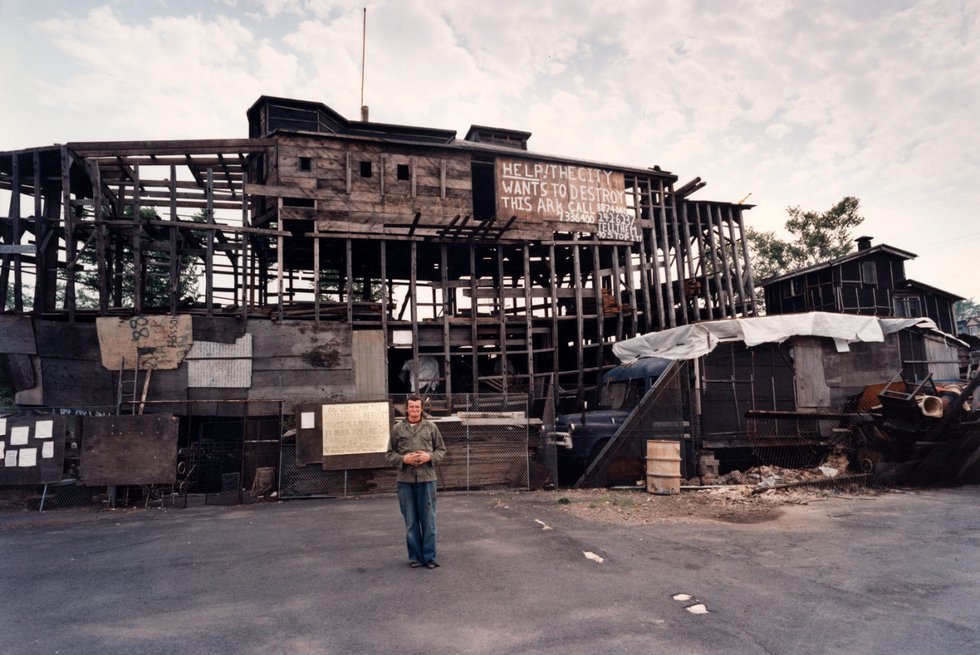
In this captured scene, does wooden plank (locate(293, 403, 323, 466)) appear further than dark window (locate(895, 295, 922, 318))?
No

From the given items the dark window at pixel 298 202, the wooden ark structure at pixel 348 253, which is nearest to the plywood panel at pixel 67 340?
the wooden ark structure at pixel 348 253

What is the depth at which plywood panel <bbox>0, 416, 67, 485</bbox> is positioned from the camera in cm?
1120

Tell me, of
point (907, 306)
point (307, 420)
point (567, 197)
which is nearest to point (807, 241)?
point (907, 306)

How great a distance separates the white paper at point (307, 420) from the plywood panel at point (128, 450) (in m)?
2.63

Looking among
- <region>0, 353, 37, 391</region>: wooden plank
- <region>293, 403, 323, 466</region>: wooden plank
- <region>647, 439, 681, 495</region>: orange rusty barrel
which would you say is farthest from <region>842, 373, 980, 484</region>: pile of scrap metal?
<region>0, 353, 37, 391</region>: wooden plank

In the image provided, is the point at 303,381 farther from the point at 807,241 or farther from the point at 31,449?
the point at 807,241

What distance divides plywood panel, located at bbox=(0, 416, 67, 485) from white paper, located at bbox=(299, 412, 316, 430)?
4837mm

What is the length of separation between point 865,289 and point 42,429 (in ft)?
110

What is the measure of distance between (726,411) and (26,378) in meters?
16.9

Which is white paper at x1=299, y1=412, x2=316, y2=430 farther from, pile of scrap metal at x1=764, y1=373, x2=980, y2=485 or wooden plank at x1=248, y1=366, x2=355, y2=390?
pile of scrap metal at x1=764, y1=373, x2=980, y2=485

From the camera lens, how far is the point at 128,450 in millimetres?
11500

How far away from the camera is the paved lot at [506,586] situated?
424 cm

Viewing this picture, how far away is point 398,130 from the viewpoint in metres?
20.2

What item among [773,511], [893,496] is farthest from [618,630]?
[893,496]
